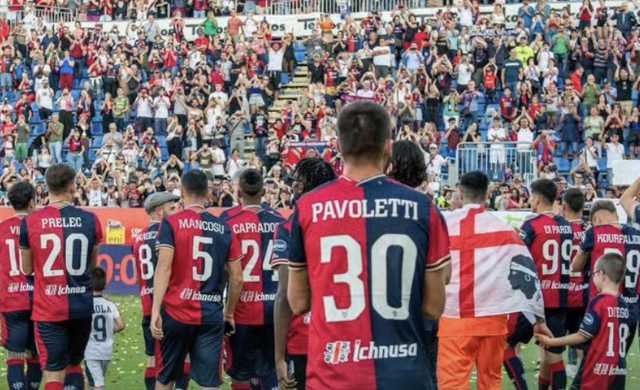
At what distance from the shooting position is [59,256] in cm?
1088

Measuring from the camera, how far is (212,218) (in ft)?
34.0

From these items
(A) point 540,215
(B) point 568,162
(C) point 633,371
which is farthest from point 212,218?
(B) point 568,162

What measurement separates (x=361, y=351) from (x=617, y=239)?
22.3 ft

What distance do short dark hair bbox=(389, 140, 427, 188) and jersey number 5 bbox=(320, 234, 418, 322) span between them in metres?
2.10

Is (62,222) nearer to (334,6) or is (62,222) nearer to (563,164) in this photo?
(563,164)

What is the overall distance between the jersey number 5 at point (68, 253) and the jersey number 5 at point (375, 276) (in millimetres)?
5183

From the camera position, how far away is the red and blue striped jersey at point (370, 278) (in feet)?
20.0

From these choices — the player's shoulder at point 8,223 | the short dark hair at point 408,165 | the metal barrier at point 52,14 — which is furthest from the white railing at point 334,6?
the short dark hair at point 408,165

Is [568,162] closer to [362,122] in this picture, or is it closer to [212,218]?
[212,218]

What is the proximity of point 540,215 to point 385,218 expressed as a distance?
22.3ft

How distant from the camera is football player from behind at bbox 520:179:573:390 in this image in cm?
1248

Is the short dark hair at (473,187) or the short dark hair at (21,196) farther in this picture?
the short dark hair at (21,196)

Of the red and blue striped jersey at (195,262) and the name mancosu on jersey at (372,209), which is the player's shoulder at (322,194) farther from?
the red and blue striped jersey at (195,262)

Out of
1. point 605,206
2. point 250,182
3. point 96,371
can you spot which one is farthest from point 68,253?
point 605,206
